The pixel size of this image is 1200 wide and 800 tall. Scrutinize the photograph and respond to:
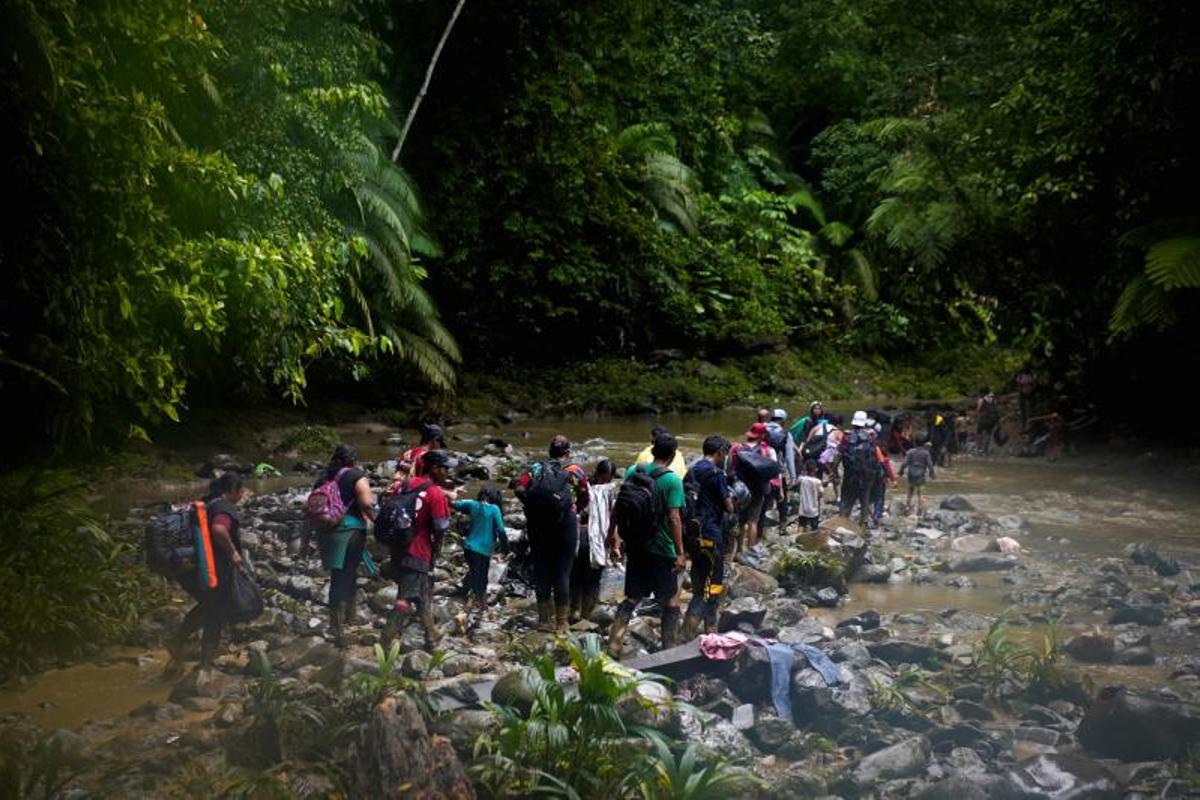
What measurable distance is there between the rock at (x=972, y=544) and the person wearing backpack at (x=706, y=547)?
15.2ft

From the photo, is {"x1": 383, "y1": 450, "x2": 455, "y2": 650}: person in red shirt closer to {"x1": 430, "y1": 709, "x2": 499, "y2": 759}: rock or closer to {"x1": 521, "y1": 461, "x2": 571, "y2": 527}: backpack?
{"x1": 521, "y1": 461, "x2": 571, "y2": 527}: backpack

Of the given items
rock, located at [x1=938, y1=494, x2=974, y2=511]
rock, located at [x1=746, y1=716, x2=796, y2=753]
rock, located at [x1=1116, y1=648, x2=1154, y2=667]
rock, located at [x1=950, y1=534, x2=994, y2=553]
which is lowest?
rock, located at [x1=746, y1=716, x2=796, y2=753]

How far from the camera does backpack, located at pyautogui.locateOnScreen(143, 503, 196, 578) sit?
7012 mm

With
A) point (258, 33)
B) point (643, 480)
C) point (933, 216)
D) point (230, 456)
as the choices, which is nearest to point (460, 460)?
point (230, 456)

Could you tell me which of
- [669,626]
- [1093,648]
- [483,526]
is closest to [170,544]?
[483,526]

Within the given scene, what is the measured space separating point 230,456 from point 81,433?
9833mm

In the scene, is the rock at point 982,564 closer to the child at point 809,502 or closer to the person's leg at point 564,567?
the child at point 809,502

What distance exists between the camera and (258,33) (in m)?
13.8

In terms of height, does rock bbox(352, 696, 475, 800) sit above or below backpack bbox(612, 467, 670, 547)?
below

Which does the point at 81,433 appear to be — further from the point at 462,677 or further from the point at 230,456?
the point at 230,456

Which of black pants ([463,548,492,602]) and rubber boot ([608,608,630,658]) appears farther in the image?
black pants ([463,548,492,602])

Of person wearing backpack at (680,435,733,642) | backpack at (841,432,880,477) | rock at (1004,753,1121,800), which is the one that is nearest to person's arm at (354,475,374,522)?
person wearing backpack at (680,435,733,642)

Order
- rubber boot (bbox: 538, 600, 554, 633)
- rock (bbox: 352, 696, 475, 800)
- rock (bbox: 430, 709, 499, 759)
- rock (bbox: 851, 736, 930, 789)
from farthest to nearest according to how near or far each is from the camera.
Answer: rubber boot (bbox: 538, 600, 554, 633)
rock (bbox: 851, 736, 930, 789)
rock (bbox: 430, 709, 499, 759)
rock (bbox: 352, 696, 475, 800)

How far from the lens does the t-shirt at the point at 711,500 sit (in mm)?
8156
